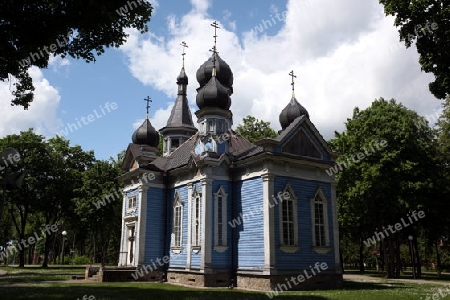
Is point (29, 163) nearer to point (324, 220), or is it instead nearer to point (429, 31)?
point (324, 220)

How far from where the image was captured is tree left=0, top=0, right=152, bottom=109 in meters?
11.3

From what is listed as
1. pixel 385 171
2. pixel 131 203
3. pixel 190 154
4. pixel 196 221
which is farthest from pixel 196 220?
pixel 385 171

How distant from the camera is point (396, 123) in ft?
99.3

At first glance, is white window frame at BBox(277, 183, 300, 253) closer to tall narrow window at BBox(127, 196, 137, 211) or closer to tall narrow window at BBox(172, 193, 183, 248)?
tall narrow window at BBox(172, 193, 183, 248)

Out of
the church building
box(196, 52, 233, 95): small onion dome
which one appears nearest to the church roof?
the church building

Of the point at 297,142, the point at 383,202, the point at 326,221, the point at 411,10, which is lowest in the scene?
the point at 326,221

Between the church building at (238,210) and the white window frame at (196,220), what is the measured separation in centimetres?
6

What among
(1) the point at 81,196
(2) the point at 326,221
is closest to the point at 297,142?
(2) the point at 326,221

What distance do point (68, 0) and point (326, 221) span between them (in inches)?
662

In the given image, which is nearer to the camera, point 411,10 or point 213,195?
point 411,10

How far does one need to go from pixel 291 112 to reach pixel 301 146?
14.0ft

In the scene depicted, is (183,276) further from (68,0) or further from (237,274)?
(68,0)

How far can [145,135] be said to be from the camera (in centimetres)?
3088

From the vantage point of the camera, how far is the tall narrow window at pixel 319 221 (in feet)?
72.0
